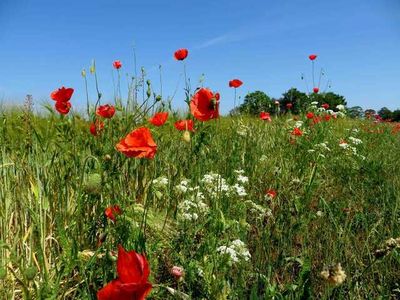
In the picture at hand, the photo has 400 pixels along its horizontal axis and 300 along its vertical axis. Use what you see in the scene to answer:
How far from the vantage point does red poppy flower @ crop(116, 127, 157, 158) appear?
4.64ft

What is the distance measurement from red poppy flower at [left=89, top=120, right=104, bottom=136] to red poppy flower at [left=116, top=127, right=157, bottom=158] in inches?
30.6

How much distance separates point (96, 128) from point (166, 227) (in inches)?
26.2

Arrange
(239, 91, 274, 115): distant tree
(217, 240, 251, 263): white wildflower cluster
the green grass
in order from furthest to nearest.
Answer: (239, 91, 274, 115): distant tree < (217, 240, 251, 263): white wildflower cluster < the green grass

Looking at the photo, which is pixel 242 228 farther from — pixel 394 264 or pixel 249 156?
pixel 249 156

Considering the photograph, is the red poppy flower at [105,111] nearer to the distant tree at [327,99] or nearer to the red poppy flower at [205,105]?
the red poppy flower at [205,105]

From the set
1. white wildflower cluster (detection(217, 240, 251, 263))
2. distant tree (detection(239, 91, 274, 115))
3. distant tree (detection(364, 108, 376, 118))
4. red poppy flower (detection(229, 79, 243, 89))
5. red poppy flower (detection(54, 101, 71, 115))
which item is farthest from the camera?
distant tree (detection(364, 108, 376, 118))

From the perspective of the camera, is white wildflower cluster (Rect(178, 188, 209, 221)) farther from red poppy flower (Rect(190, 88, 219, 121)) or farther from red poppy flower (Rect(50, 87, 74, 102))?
red poppy flower (Rect(50, 87, 74, 102))

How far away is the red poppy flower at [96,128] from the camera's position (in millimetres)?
2182

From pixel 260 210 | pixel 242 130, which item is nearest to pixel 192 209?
pixel 260 210

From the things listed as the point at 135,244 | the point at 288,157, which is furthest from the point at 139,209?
the point at 288,157

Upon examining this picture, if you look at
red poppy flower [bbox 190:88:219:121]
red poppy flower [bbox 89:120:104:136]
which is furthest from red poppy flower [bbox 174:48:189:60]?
red poppy flower [bbox 190:88:219:121]

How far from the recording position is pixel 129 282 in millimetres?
805

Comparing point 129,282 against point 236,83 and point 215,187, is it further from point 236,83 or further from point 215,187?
point 236,83

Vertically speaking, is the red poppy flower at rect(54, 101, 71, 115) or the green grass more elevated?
the red poppy flower at rect(54, 101, 71, 115)
